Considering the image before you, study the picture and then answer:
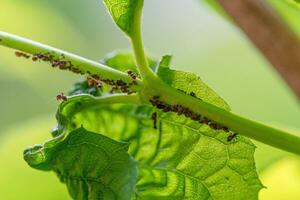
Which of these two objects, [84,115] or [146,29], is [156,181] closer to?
[84,115]

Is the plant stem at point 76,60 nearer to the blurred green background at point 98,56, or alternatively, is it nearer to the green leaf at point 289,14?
the green leaf at point 289,14

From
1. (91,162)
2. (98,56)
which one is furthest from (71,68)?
(98,56)

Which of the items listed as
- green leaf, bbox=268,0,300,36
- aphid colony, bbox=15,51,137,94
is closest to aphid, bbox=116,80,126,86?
aphid colony, bbox=15,51,137,94

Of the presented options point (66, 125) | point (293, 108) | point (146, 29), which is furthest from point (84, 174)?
point (146, 29)

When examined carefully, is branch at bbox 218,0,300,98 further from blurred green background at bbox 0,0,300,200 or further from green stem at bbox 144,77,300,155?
blurred green background at bbox 0,0,300,200

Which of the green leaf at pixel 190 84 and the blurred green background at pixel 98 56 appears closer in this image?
the green leaf at pixel 190 84

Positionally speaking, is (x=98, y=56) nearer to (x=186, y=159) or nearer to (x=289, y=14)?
(x=289, y=14)

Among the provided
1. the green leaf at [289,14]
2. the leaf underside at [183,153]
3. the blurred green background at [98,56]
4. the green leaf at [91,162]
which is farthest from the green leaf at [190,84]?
the blurred green background at [98,56]
